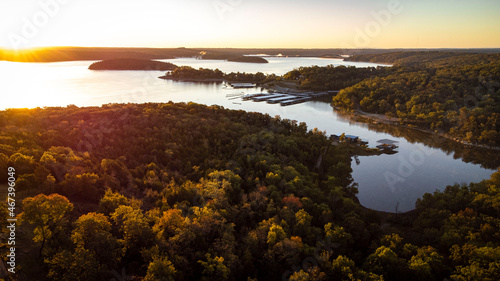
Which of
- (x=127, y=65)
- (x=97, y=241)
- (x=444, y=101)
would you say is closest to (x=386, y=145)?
(x=444, y=101)

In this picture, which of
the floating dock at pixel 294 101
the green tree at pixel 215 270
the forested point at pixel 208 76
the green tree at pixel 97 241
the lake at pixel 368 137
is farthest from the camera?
the forested point at pixel 208 76

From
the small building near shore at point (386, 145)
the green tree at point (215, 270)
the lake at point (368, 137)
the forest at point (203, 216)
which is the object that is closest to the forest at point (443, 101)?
the lake at point (368, 137)

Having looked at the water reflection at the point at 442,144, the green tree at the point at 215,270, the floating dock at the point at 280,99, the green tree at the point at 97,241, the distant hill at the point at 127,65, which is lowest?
the water reflection at the point at 442,144

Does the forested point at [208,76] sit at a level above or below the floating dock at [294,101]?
above

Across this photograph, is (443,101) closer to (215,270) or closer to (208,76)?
(215,270)

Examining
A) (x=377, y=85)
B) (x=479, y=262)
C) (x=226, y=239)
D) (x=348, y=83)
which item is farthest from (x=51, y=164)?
(x=348, y=83)

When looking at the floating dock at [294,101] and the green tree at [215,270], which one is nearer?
the green tree at [215,270]

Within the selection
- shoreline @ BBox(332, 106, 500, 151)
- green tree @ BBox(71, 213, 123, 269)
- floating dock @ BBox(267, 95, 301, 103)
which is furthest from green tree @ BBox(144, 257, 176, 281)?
floating dock @ BBox(267, 95, 301, 103)

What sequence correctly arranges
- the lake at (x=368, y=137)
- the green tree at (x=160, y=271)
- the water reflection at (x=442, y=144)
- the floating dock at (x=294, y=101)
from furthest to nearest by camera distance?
the floating dock at (x=294, y=101), the water reflection at (x=442, y=144), the lake at (x=368, y=137), the green tree at (x=160, y=271)

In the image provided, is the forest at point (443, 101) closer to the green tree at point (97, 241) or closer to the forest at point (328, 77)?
the forest at point (328, 77)
